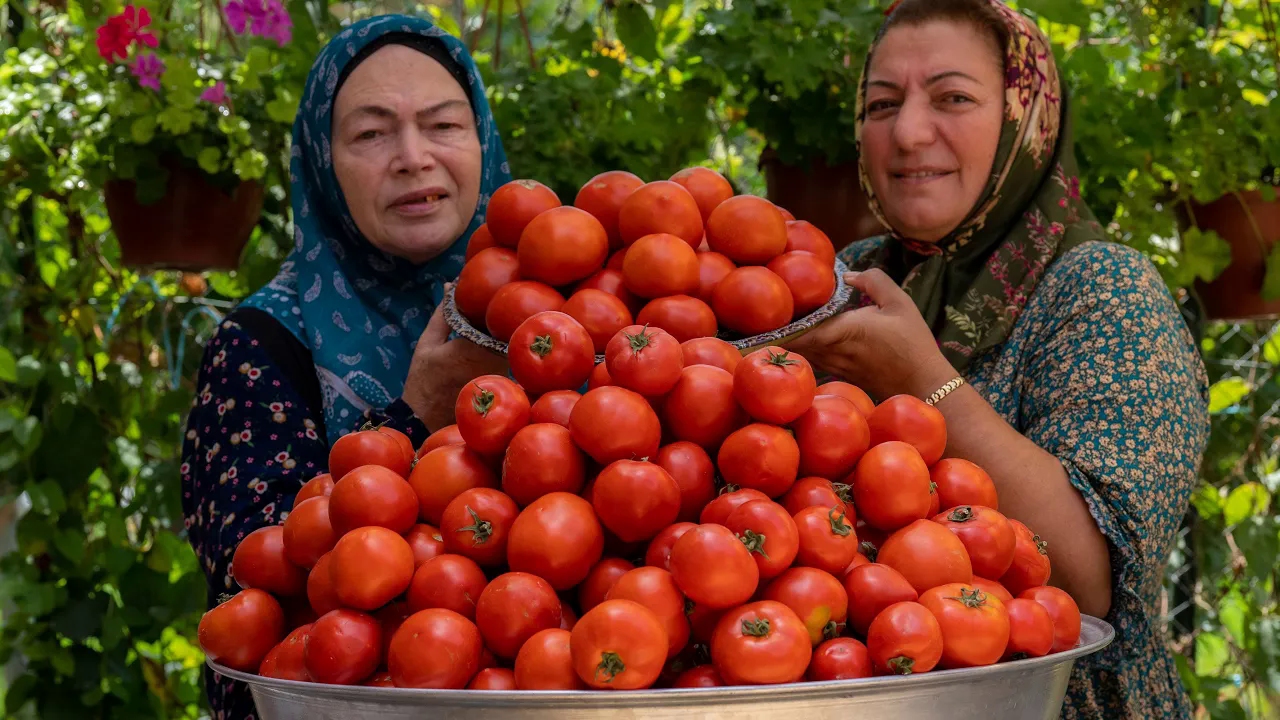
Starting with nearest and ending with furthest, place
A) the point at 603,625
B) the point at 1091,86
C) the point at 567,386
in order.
→ the point at 603,625 < the point at 567,386 < the point at 1091,86

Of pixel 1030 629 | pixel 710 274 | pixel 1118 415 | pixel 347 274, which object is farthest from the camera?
pixel 347 274

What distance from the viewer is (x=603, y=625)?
3.18 feet

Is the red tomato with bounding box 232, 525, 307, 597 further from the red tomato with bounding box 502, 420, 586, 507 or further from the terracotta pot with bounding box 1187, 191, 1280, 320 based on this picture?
the terracotta pot with bounding box 1187, 191, 1280, 320

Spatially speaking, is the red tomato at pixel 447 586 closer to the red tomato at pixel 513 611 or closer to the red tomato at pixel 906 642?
the red tomato at pixel 513 611

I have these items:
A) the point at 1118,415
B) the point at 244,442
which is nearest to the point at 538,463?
the point at 244,442

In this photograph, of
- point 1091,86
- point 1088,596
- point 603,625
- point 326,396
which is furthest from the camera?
point 1091,86

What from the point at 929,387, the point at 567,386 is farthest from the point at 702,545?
the point at 929,387

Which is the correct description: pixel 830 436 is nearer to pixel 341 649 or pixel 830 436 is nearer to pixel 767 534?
pixel 767 534

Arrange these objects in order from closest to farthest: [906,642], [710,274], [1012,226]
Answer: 1. [906,642]
2. [710,274]
3. [1012,226]

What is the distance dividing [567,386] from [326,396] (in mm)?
852

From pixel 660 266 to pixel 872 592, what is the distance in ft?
1.84

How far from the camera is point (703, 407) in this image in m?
1.22

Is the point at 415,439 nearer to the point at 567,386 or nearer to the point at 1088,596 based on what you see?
the point at 567,386

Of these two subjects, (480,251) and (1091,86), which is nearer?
(480,251)
